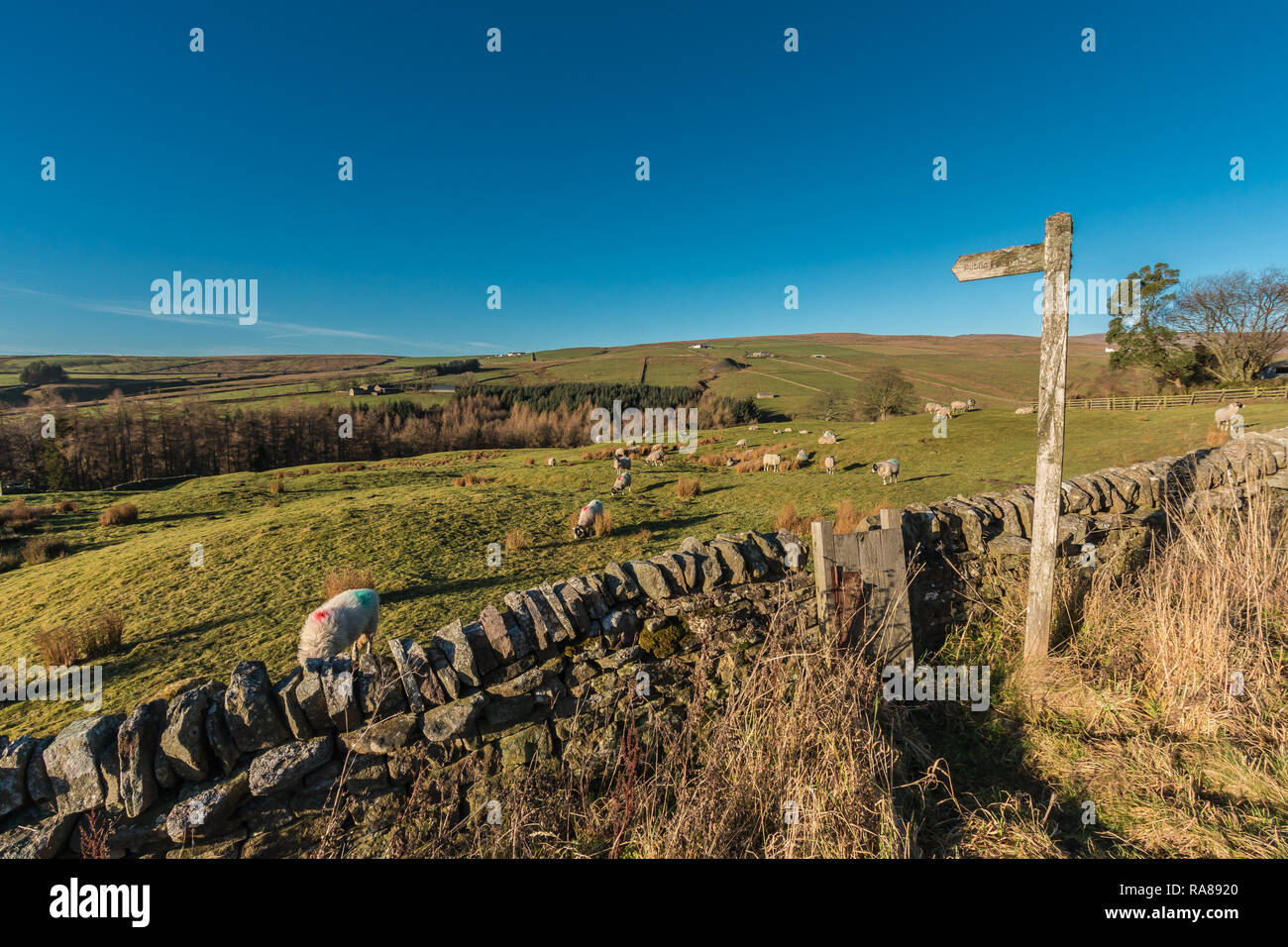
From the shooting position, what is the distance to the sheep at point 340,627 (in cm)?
469

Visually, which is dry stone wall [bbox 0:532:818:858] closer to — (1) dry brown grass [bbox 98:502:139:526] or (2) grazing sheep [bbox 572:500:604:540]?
(2) grazing sheep [bbox 572:500:604:540]

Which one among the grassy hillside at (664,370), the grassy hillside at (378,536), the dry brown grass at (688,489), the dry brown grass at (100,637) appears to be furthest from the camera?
the grassy hillside at (664,370)

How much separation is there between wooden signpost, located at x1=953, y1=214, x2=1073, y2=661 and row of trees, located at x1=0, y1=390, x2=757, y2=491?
98.0ft

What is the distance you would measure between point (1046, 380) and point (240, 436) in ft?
178

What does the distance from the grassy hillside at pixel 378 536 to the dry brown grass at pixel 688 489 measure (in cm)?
24

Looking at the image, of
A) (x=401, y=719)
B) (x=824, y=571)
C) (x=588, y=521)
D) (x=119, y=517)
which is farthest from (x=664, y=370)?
(x=401, y=719)

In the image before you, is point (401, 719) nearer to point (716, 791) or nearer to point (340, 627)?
point (716, 791)

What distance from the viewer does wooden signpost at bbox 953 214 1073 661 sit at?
3.73 metres

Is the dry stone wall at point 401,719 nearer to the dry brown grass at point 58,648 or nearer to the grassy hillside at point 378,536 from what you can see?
the grassy hillside at point 378,536

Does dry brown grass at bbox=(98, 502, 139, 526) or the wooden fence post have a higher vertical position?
the wooden fence post

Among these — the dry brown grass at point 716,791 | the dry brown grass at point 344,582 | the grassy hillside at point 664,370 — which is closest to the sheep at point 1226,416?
the dry brown grass at point 716,791

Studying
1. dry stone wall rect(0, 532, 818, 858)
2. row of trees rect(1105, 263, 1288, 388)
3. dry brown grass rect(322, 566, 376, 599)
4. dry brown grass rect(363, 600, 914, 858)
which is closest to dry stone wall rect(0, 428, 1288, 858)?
dry stone wall rect(0, 532, 818, 858)

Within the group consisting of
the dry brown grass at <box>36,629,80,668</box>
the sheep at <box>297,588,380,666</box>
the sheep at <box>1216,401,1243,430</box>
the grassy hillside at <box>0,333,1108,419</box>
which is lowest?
the dry brown grass at <box>36,629,80,668</box>
